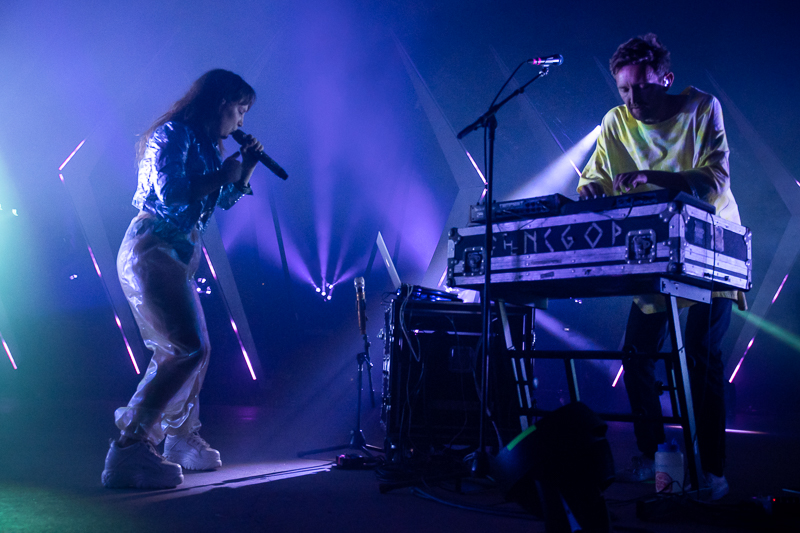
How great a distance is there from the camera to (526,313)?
2.67 metres

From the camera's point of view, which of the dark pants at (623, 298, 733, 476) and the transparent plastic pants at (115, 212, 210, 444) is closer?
the dark pants at (623, 298, 733, 476)

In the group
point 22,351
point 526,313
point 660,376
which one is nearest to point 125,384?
point 22,351

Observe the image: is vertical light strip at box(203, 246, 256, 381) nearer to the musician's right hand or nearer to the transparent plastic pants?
the transparent plastic pants

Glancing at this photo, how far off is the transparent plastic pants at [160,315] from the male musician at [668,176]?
64.3 inches

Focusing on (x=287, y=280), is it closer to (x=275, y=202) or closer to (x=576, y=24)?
(x=275, y=202)

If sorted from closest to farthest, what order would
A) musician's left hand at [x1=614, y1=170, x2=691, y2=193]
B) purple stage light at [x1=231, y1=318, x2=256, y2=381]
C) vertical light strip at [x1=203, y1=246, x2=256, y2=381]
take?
musician's left hand at [x1=614, y1=170, x2=691, y2=193], vertical light strip at [x1=203, y1=246, x2=256, y2=381], purple stage light at [x1=231, y1=318, x2=256, y2=381]

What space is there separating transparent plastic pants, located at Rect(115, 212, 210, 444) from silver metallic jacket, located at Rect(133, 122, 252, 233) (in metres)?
0.06

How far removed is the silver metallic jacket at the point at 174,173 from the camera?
7.00 feet

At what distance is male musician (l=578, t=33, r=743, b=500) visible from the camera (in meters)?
1.78

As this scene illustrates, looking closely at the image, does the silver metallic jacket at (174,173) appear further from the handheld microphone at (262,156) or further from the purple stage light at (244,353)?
the purple stage light at (244,353)

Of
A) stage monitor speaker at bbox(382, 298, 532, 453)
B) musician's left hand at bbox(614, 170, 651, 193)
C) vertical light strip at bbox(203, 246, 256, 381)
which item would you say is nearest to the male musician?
musician's left hand at bbox(614, 170, 651, 193)

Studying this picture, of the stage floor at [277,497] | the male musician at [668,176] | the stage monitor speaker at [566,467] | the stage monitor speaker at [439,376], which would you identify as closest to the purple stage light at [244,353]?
the stage floor at [277,497]

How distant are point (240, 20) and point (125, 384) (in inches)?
171

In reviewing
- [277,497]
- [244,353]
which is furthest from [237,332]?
[277,497]
